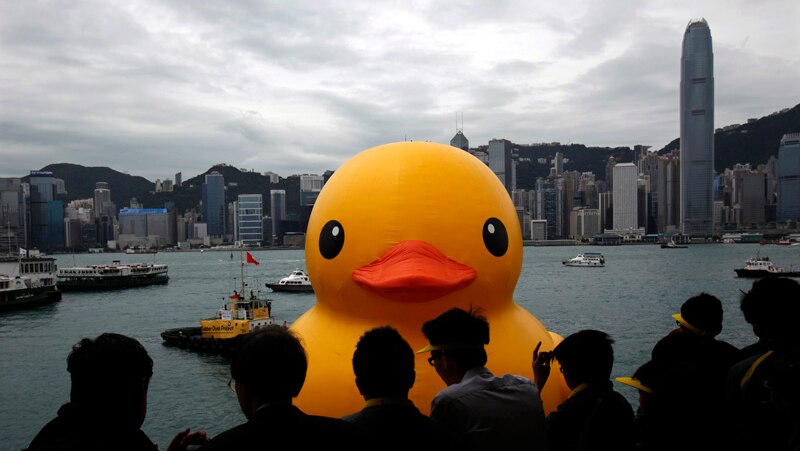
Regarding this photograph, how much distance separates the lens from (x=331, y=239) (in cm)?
620

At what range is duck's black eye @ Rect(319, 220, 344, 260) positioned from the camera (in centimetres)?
616

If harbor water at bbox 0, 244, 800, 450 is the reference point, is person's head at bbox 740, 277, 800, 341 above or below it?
above

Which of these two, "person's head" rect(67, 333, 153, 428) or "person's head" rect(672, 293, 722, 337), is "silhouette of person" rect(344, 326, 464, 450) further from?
"person's head" rect(672, 293, 722, 337)

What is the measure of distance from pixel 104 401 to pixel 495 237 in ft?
14.5

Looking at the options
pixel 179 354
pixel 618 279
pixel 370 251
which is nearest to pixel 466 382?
pixel 370 251

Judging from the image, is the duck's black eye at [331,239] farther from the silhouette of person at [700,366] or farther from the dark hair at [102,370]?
the dark hair at [102,370]

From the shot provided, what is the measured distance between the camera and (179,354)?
93.6 ft

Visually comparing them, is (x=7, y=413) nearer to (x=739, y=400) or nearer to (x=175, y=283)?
(x=739, y=400)

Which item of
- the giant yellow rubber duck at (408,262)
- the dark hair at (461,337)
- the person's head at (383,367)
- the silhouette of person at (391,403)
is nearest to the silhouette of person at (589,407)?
the dark hair at (461,337)

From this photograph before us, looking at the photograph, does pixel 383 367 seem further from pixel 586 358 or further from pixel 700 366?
pixel 700 366

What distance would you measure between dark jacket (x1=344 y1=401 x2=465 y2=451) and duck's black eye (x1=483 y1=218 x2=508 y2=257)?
3627 mm

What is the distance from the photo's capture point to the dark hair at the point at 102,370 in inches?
94.0

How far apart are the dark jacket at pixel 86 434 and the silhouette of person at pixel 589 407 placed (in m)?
2.01

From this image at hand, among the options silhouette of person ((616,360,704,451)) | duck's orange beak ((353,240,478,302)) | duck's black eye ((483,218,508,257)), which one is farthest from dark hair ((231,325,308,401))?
duck's black eye ((483,218,508,257))
